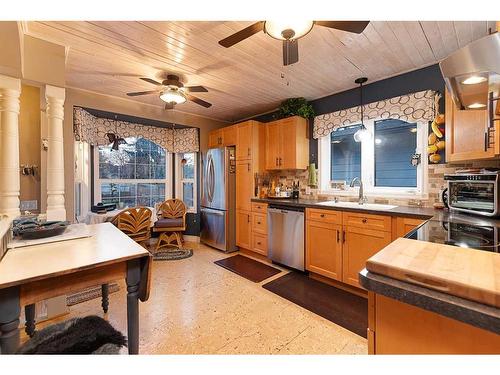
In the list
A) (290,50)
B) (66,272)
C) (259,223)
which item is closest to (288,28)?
(290,50)

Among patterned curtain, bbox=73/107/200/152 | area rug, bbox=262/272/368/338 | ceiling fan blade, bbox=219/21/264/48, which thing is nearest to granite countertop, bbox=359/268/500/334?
area rug, bbox=262/272/368/338

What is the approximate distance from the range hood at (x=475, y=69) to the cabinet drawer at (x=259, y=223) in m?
2.63

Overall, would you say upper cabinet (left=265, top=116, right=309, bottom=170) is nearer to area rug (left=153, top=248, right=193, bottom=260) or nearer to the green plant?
the green plant

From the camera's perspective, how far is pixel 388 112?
2.67 metres

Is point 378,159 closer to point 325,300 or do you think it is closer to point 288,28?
point 325,300

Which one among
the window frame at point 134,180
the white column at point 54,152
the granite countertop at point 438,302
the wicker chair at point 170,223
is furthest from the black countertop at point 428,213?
the window frame at point 134,180

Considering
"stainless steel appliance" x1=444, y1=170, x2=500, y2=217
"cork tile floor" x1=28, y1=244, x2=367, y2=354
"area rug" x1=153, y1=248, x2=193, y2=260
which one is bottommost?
"cork tile floor" x1=28, y1=244, x2=367, y2=354

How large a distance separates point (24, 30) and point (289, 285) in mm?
3412

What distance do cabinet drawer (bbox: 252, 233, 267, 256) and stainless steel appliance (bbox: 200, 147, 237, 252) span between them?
17.9 inches

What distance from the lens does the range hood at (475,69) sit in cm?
72

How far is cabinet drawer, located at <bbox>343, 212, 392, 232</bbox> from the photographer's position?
2.14m

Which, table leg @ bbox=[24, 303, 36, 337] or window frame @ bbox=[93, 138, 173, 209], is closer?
table leg @ bbox=[24, 303, 36, 337]

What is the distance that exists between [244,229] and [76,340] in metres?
3.03
